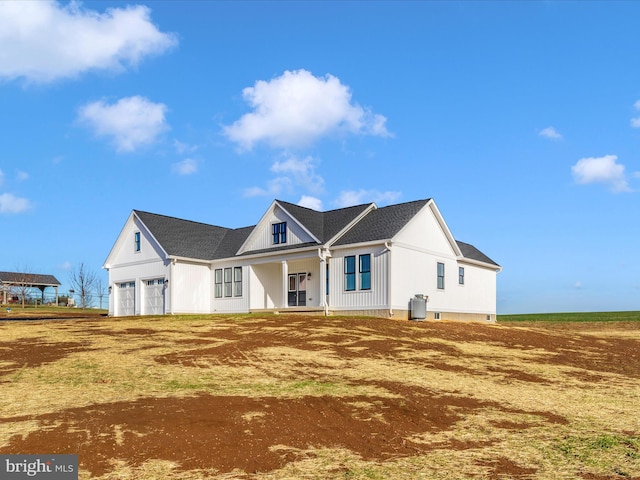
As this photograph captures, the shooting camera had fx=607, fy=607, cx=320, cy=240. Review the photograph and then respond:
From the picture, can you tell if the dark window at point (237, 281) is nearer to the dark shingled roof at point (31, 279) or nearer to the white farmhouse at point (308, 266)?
the white farmhouse at point (308, 266)

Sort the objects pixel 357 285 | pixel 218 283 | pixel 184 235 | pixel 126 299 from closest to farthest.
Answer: pixel 357 285, pixel 218 283, pixel 184 235, pixel 126 299

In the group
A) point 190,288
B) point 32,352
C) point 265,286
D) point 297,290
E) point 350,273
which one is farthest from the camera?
point 190,288

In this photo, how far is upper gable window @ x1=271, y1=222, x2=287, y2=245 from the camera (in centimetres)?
3397

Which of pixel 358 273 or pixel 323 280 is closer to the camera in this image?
pixel 358 273

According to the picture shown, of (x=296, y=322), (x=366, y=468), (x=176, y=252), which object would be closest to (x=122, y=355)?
(x=296, y=322)

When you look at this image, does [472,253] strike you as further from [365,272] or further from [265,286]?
[265,286]

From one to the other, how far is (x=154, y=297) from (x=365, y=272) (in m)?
14.9

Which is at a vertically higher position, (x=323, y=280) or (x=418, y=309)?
(x=323, y=280)

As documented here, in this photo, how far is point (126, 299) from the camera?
1587 inches

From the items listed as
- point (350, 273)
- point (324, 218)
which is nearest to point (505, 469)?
point (350, 273)

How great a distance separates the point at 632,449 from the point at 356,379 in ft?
22.4

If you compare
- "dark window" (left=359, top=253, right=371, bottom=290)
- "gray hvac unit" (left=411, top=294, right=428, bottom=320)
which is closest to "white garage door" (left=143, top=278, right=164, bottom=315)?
"dark window" (left=359, top=253, right=371, bottom=290)

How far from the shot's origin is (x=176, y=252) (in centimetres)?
3656

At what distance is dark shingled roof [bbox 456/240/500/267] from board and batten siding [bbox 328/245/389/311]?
1093cm
